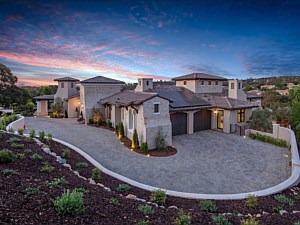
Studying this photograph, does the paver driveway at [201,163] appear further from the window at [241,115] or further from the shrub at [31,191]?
the shrub at [31,191]

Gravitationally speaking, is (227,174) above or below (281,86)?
below

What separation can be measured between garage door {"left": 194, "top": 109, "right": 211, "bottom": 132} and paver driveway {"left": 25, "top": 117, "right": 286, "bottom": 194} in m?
2.98

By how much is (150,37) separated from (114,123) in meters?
9.71

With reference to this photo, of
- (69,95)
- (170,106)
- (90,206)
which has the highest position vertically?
(69,95)

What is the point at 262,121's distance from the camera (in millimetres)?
19891

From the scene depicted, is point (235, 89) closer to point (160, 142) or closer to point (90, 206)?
point (160, 142)

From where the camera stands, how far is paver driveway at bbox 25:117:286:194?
956cm

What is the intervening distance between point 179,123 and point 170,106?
2.21 m

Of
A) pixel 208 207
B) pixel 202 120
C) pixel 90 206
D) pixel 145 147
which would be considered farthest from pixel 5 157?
pixel 202 120

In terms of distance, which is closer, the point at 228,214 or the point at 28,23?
the point at 228,214

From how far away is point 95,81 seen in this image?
24.5 m

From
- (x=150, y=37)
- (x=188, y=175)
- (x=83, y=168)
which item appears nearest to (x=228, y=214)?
(x=188, y=175)

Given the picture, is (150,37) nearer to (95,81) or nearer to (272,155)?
(95,81)

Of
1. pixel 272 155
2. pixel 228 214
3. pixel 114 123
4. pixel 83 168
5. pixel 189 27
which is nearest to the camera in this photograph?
pixel 228 214
